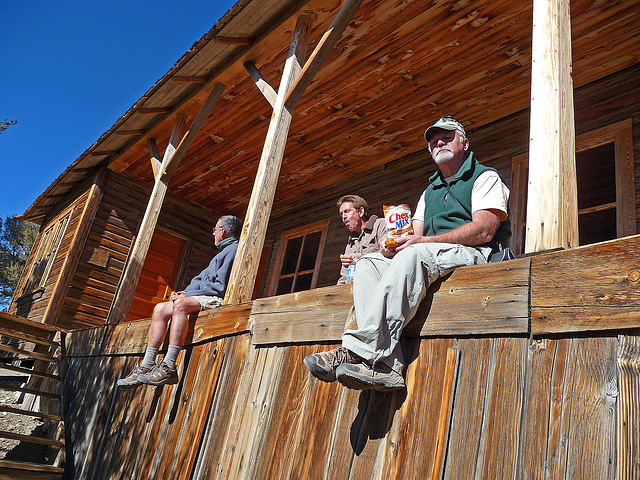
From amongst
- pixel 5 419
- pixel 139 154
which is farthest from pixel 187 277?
pixel 5 419

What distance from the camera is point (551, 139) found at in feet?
6.95

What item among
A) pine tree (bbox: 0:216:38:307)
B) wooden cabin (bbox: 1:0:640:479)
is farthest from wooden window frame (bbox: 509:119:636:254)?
pine tree (bbox: 0:216:38:307)

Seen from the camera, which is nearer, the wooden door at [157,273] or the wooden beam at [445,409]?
the wooden beam at [445,409]

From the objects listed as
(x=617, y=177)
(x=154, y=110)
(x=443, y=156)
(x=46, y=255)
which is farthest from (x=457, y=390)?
(x=46, y=255)

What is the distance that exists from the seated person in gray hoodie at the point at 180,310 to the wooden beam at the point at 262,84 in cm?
114

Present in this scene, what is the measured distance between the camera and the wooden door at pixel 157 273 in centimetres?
907

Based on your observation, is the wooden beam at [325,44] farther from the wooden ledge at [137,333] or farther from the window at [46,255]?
the window at [46,255]

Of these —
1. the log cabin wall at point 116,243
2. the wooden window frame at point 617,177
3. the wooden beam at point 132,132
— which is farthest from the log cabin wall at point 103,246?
the wooden window frame at point 617,177

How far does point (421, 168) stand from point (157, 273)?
17.6 feet

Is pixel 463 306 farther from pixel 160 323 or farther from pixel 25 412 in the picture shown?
pixel 25 412

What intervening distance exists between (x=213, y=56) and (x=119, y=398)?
12.0 ft

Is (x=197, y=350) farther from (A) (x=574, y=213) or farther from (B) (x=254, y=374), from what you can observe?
(A) (x=574, y=213)

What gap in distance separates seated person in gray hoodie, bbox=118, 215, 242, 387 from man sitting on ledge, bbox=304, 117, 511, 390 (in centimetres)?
193

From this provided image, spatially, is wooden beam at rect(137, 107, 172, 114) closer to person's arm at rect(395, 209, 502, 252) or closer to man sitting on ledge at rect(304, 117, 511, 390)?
man sitting on ledge at rect(304, 117, 511, 390)
